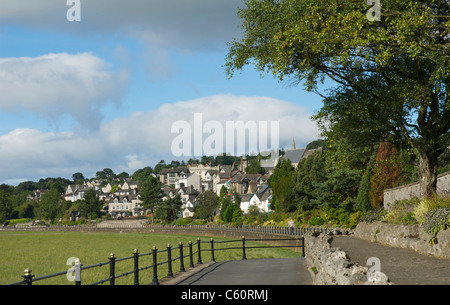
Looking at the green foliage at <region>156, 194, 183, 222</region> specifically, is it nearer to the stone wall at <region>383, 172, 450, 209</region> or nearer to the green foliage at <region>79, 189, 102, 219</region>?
the green foliage at <region>79, 189, 102, 219</region>

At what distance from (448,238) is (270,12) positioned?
1470 centimetres

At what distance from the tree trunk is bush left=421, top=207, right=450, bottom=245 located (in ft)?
21.4

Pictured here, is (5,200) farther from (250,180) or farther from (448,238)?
(448,238)

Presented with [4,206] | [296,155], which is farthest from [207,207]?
[4,206]

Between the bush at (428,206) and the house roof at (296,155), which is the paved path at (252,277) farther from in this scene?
the house roof at (296,155)

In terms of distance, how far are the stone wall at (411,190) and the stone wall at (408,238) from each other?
12.3 feet

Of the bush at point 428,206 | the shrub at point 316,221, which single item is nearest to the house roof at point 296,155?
the shrub at point 316,221

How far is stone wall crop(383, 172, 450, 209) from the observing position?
29.3 metres

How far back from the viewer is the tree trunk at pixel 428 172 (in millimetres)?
22688

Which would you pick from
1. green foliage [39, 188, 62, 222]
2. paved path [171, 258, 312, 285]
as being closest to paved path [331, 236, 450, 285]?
paved path [171, 258, 312, 285]

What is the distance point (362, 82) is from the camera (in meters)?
23.2
